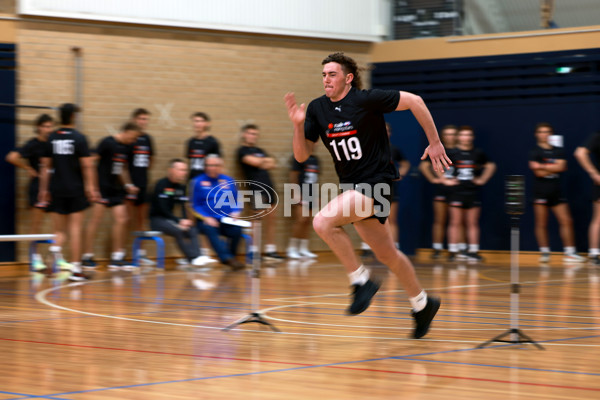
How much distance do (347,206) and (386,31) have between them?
446 inches

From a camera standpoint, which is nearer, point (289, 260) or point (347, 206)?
point (347, 206)

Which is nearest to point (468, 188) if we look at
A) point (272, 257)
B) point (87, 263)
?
point (272, 257)

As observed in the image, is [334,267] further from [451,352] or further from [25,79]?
[451,352]

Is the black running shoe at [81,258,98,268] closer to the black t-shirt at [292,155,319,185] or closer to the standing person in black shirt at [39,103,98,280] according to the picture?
the standing person in black shirt at [39,103,98,280]

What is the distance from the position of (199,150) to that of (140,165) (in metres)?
1.04

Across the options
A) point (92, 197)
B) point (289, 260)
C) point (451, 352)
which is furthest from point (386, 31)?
point (451, 352)

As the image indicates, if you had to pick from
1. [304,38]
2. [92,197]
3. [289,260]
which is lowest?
[289,260]

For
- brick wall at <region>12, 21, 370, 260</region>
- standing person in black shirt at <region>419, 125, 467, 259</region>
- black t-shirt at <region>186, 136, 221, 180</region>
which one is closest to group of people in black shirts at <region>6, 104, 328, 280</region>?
black t-shirt at <region>186, 136, 221, 180</region>

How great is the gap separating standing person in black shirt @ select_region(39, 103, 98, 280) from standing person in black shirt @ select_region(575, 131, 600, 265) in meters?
7.44

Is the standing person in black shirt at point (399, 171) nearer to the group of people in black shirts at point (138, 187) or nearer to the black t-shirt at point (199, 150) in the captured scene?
the group of people in black shirts at point (138, 187)

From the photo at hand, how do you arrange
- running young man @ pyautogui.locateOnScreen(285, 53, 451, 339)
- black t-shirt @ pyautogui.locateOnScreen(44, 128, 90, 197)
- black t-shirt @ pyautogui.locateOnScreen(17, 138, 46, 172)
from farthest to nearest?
black t-shirt @ pyautogui.locateOnScreen(17, 138, 46, 172) → black t-shirt @ pyautogui.locateOnScreen(44, 128, 90, 197) → running young man @ pyautogui.locateOnScreen(285, 53, 451, 339)

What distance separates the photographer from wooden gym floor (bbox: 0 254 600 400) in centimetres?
454

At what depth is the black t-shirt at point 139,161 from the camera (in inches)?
543

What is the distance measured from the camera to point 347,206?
612 centimetres
